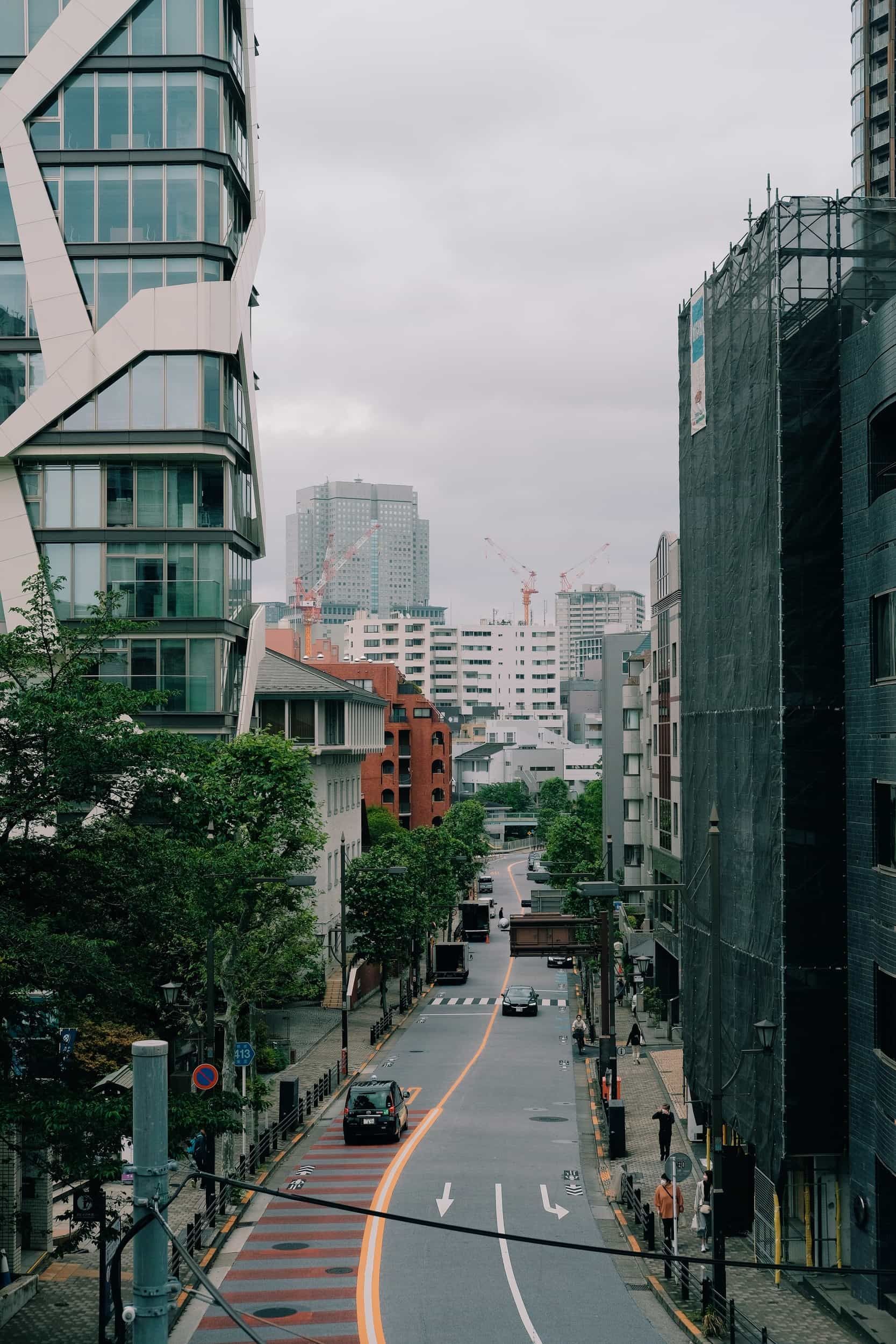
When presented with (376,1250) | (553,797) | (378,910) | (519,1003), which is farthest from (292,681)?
(553,797)

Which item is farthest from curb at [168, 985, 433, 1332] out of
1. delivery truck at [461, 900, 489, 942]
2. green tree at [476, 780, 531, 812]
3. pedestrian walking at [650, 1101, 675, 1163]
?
green tree at [476, 780, 531, 812]

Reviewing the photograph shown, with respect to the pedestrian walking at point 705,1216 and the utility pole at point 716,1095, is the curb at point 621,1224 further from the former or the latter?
the pedestrian walking at point 705,1216

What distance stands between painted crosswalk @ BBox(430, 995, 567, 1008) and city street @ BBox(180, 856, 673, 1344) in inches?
853

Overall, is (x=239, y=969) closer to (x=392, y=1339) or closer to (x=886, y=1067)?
(x=392, y=1339)

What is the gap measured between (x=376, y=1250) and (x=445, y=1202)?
135 inches

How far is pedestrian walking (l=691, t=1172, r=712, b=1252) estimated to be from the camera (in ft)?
87.2

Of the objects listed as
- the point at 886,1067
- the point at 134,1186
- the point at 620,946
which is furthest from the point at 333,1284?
the point at 620,946

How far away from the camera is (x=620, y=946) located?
2616 inches

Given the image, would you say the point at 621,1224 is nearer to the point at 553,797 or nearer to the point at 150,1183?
the point at 150,1183

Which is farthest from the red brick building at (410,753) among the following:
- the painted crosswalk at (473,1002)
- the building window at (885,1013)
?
the building window at (885,1013)

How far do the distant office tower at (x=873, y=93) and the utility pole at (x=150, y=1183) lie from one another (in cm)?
10011

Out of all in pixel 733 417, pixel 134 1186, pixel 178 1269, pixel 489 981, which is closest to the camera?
pixel 134 1186

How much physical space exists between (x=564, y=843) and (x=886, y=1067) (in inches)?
2597

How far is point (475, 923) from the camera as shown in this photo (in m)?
107
